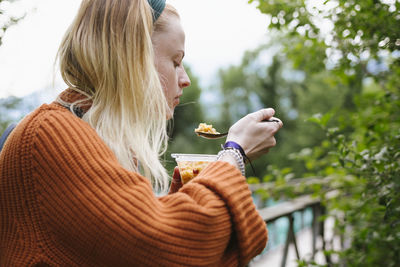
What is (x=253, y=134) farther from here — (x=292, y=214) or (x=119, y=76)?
(x=292, y=214)

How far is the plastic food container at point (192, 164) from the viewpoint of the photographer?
1193mm

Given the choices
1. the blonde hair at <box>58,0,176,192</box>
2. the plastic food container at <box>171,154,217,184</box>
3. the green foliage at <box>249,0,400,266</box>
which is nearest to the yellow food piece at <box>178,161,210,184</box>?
the plastic food container at <box>171,154,217,184</box>

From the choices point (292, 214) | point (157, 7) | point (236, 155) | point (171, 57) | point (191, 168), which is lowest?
point (292, 214)

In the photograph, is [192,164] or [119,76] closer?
[119,76]

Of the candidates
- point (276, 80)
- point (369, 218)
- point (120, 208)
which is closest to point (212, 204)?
point (120, 208)

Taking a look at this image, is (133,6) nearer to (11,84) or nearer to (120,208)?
(120,208)

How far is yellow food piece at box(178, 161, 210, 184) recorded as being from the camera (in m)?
1.19

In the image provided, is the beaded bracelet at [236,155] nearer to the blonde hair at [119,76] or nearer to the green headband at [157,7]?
the blonde hair at [119,76]

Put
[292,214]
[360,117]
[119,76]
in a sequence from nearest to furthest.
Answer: [119,76] → [360,117] → [292,214]

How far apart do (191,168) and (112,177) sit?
39 centimetres

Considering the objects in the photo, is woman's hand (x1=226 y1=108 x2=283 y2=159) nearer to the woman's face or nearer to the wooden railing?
the woman's face

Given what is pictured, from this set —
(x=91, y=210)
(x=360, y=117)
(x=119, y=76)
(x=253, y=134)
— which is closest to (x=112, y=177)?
(x=91, y=210)

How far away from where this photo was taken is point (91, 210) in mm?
820

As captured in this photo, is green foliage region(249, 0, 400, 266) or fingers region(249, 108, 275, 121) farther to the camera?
green foliage region(249, 0, 400, 266)
